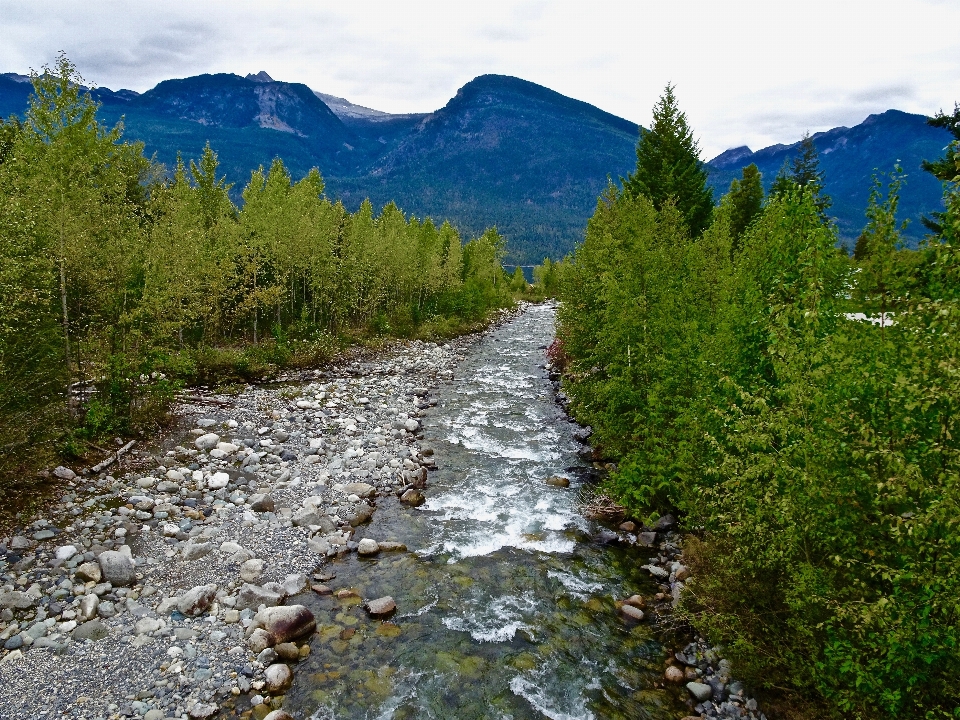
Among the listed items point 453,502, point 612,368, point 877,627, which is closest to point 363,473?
point 453,502

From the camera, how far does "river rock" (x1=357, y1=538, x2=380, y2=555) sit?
12.1m

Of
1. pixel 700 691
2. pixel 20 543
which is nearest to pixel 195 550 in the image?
pixel 20 543

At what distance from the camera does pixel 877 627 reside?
551cm

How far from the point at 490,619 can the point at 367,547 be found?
3440 mm

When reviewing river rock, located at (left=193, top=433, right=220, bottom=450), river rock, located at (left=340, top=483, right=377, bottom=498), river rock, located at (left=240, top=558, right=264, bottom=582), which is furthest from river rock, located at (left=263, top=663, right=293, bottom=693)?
river rock, located at (left=193, top=433, right=220, bottom=450)

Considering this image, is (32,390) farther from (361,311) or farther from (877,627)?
(361,311)

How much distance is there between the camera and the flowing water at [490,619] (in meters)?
8.17

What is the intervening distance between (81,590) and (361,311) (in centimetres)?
3191

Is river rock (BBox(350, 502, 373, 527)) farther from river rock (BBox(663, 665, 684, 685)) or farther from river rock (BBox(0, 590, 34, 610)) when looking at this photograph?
river rock (BBox(663, 665, 684, 685))

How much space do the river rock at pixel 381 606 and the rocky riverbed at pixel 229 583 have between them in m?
0.04

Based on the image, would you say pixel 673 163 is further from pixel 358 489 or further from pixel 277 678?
pixel 277 678

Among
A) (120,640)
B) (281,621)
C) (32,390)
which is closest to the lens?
(120,640)

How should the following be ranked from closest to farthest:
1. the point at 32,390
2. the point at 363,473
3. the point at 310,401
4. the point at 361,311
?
1. the point at 32,390
2. the point at 363,473
3. the point at 310,401
4. the point at 361,311

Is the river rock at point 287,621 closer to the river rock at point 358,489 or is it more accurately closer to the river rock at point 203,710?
the river rock at point 203,710
